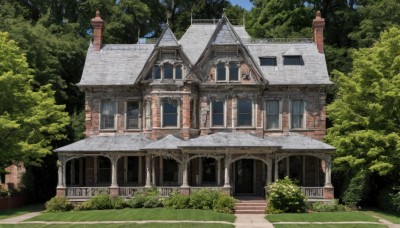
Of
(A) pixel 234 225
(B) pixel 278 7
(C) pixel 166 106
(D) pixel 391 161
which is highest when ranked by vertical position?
(B) pixel 278 7

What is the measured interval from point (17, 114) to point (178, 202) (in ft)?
38.1

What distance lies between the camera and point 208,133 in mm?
36469

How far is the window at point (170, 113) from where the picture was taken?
1417 inches

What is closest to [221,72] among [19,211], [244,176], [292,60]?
[292,60]

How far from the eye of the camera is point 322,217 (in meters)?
28.7

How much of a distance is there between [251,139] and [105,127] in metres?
10.8

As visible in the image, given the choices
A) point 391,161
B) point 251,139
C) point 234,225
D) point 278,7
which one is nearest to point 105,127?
point 251,139

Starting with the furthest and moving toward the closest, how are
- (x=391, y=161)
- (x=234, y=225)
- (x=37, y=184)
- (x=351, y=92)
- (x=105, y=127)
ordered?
1. (x=37, y=184)
2. (x=105, y=127)
3. (x=351, y=92)
4. (x=391, y=161)
5. (x=234, y=225)

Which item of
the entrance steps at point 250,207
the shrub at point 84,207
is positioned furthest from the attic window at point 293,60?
the shrub at point 84,207

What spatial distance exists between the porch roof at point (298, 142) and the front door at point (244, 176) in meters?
2.42

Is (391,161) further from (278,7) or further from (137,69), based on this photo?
(278,7)

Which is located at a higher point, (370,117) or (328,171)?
(370,117)

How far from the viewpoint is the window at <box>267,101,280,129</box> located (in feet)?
123

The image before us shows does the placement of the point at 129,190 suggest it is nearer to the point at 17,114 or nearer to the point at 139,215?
the point at 139,215
